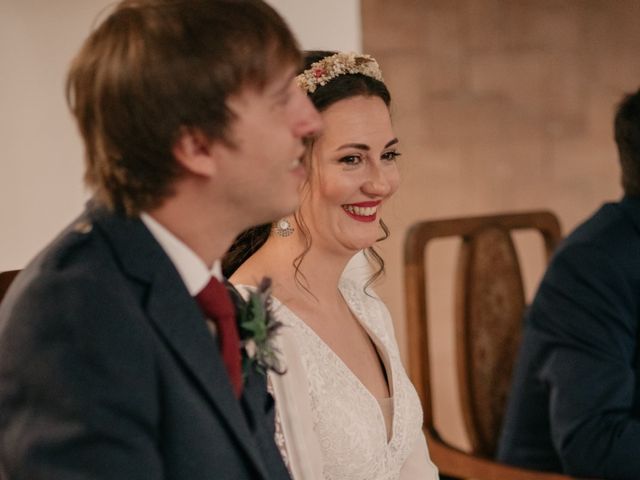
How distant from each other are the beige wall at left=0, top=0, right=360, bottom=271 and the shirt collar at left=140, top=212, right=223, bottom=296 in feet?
3.76

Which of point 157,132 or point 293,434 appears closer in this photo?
point 157,132

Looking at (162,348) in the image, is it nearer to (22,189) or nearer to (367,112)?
(367,112)

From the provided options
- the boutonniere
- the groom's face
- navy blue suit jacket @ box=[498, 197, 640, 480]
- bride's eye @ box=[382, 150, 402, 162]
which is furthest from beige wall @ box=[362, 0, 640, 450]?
the groom's face

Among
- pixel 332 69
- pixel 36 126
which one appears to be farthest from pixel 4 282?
pixel 36 126

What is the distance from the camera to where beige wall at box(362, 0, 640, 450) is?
4398 millimetres

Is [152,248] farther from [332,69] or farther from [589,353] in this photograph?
[589,353]

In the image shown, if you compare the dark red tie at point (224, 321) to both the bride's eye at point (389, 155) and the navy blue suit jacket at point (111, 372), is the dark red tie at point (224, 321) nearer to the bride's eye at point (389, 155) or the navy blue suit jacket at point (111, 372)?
the navy blue suit jacket at point (111, 372)

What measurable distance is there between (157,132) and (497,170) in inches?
143

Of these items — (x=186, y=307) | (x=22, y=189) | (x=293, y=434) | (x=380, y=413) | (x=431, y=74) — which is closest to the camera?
(x=186, y=307)

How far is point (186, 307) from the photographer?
117 cm

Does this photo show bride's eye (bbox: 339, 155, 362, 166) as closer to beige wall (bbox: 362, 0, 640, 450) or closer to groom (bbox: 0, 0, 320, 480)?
groom (bbox: 0, 0, 320, 480)

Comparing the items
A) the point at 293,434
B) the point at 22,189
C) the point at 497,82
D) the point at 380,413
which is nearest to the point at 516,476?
the point at 380,413

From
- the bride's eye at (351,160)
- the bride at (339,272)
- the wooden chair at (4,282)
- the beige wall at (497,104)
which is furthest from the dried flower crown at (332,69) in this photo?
the beige wall at (497,104)

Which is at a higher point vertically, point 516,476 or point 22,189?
point 22,189
